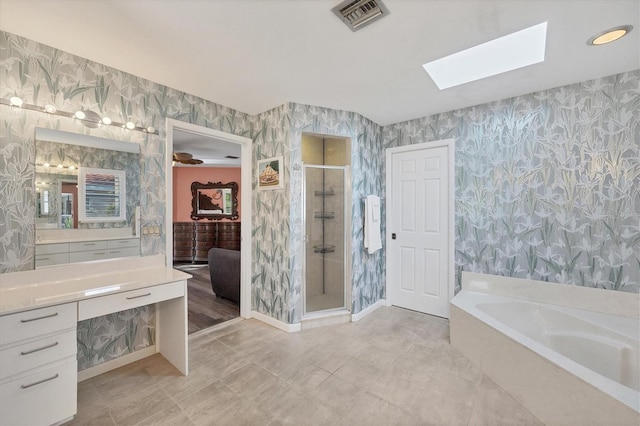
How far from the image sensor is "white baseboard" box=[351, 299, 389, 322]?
310 cm

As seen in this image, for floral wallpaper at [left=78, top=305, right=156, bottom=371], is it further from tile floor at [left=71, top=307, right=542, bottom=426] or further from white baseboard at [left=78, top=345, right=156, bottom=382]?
tile floor at [left=71, top=307, right=542, bottom=426]

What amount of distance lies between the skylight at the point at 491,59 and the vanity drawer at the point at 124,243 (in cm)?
281

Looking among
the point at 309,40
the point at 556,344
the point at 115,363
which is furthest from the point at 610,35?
the point at 115,363

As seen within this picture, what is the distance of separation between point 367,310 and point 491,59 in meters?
2.85

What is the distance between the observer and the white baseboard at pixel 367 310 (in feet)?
10.2

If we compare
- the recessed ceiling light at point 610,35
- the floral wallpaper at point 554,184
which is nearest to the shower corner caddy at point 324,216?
the floral wallpaper at point 554,184

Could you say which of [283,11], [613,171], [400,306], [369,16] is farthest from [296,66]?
[400,306]

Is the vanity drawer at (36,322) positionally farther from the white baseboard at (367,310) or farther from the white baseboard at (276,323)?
the white baseboard at (367,310)

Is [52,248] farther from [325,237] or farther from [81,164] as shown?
[325,237]

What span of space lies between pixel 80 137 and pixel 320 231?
2374 millimetres

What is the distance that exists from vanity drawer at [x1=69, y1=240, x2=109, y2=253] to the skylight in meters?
2.95

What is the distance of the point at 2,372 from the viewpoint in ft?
4.46

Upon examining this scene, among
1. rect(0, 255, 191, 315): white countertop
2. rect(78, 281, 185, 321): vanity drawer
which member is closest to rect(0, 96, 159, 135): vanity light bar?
rect(0, 255, 191, 315): white countertop

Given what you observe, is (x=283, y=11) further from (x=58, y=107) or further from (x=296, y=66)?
(x=58, y=107)
